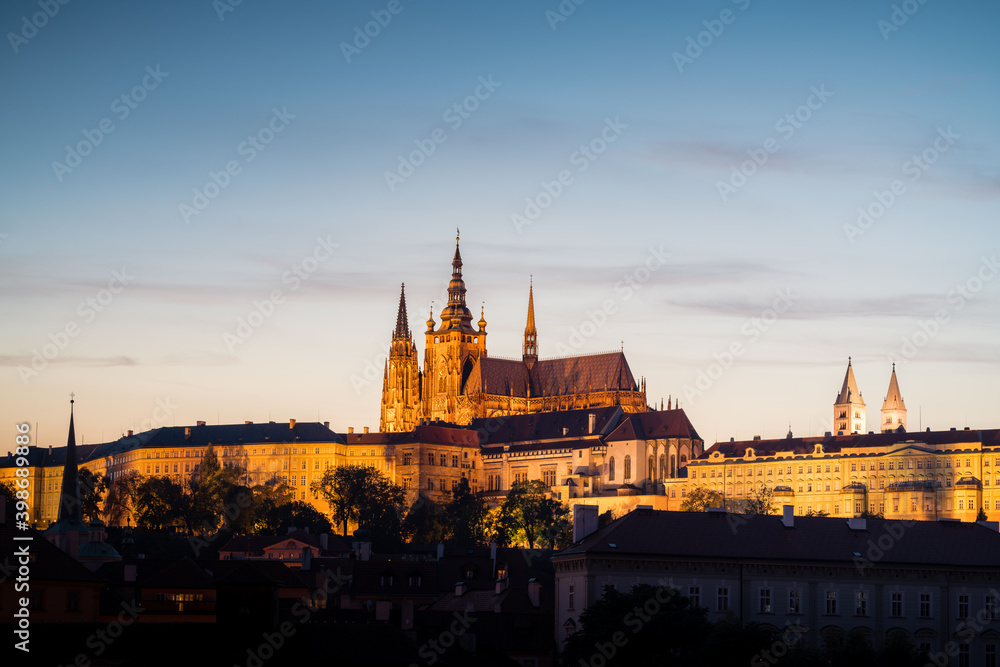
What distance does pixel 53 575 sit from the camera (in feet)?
234

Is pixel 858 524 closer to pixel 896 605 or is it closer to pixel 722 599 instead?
pixel 896 605

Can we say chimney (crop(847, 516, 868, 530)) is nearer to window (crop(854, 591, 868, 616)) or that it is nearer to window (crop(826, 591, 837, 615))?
window (crop(854, 591, 868, 616))

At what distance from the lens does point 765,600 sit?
88.9 metres

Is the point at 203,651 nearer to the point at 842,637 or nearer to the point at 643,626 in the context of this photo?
the point at 643,626

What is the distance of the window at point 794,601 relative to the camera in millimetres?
89125

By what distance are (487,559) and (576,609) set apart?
2847 centimetres

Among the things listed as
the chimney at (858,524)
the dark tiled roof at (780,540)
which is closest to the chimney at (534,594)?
the dark tiled roof at (780,540)

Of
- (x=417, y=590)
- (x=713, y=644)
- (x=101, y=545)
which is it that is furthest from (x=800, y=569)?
(x=101, y=545)

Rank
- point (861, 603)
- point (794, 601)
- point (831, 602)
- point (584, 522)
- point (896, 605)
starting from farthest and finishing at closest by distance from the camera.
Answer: point (584, 522) < point (896, 605) < point (861, 603) < point (831, 602) < point (794, 601)

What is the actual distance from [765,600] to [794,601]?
1448 millimetres

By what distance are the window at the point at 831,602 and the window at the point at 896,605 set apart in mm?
2729

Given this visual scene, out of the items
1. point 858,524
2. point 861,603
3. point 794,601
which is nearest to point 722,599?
point 794,601

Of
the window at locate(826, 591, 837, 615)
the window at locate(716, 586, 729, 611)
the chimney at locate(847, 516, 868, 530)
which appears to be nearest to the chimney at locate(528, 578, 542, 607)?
the window at locate(716, 586, 729, 611)

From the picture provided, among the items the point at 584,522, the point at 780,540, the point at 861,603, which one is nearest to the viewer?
the point at 861,603
